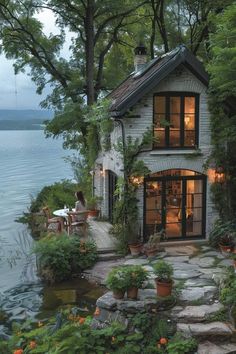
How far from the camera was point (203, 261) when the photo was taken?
1385 cm

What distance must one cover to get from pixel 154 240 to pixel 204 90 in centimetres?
586

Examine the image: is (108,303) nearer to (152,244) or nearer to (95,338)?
(95,338)

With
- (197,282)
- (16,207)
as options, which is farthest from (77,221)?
(16,207)

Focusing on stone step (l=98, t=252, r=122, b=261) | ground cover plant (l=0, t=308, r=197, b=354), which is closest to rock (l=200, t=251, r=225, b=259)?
stone step (l=98, t=252, r=122, b=261)

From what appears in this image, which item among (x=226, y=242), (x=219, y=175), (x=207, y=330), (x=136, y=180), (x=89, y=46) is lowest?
(x=207, y=330)

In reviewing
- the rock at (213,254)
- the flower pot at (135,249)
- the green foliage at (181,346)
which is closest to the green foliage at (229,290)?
the green foliage at (181,346)

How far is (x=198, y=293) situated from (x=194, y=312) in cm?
107

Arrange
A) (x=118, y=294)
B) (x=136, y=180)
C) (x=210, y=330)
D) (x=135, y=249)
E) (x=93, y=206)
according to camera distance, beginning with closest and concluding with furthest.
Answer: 1. (x=210, y=330)
2. (x=118, y=294)
3. (x=135, y=249)
4. (x=136, y=180)
5. (x=93, y=206)

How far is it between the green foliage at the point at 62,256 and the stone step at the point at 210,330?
5.48 meters

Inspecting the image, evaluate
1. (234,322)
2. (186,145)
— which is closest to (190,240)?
(186,145)

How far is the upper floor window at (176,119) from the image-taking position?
15638 millimetres

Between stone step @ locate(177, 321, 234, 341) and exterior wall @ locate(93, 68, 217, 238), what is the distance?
22.0ft

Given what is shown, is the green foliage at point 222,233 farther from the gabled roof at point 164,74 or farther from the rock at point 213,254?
the gabled roof at point 164,74

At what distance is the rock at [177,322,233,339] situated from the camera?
29.4ft
